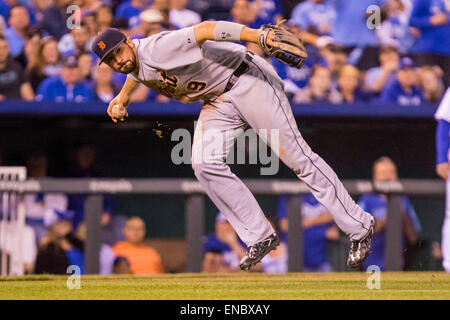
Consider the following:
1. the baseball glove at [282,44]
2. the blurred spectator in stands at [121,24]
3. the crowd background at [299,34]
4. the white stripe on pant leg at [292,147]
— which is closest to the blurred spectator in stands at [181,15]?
the crowd background at [299,34]

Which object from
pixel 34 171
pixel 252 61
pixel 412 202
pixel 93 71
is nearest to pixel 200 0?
pixel 93 71

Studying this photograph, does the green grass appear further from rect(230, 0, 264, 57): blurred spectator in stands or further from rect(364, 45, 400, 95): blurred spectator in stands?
rect(230, 0, 264, 57): blurred spectator in stands

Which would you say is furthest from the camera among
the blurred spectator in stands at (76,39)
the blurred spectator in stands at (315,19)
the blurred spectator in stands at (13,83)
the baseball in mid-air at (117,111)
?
the blurred spectator in stands at (315,19)

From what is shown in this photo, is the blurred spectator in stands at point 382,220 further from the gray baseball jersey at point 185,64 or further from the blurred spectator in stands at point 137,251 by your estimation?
the gray baseball jersey at point 185,64

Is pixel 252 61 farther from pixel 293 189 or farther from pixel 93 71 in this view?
pixel 93 71

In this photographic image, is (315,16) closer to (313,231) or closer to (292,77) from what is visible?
(292,77)
